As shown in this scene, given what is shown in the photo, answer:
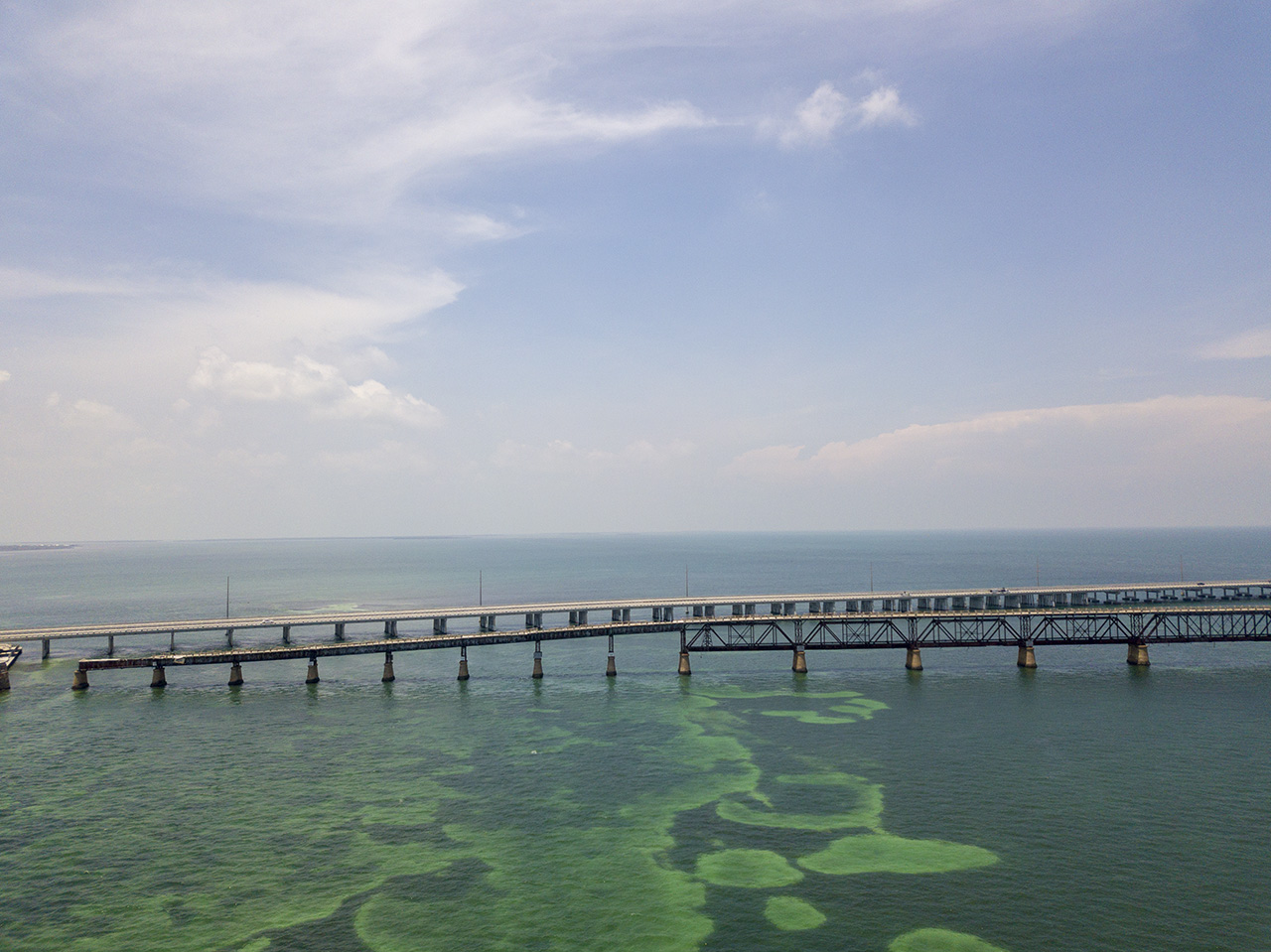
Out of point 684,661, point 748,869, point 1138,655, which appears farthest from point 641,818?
point 1138,655

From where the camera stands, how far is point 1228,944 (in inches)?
1347

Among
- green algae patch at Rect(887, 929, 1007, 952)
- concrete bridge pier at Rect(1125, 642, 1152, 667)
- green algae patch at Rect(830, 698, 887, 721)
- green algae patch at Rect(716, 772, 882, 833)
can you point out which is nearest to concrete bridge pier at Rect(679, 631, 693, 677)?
green algae patch at Rect(830, 698, 887, 721)

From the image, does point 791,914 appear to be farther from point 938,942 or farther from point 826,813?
point 826,813

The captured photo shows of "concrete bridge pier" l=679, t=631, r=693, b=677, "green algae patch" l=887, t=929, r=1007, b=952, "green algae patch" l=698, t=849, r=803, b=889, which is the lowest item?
"green algae patch" l=887, t=929, r=1007, b=952

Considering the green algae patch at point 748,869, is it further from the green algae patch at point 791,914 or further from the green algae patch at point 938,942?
the green algae patch at point 938,942

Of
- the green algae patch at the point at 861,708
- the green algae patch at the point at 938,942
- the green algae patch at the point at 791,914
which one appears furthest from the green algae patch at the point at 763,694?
the green algae patch at the point at 938,942

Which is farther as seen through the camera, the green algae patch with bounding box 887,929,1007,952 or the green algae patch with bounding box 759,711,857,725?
the green algae patch with bounding box 759,711,857,725

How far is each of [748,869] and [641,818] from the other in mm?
Answer: 9759

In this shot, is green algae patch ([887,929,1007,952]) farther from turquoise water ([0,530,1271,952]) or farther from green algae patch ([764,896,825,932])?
green algae patch ([764,896,825,932])

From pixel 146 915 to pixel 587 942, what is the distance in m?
24.3

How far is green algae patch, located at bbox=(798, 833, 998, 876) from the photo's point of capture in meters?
41.6

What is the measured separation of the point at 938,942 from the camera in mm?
34344

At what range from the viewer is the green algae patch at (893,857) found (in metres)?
41.6

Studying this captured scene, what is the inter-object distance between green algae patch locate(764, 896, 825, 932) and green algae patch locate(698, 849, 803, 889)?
5.47 feet
